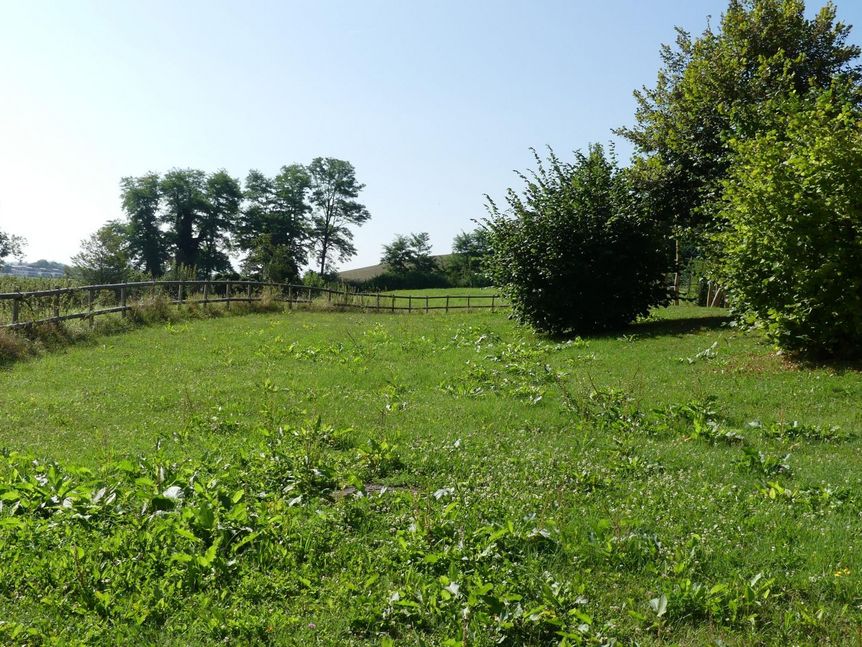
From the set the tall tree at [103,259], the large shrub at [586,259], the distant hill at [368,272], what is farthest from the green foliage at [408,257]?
the large shrub at [586,259]

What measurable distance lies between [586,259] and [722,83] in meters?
8.35

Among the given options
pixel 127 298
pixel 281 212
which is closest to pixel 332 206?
pixel 281 212

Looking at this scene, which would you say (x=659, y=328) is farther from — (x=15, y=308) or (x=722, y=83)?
(x=15, y=308)

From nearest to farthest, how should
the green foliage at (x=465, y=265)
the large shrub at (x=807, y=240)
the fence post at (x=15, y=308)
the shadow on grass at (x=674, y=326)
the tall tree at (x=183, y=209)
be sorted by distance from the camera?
the large shrub at (x=807, y=240) → the fence post at (x=15, y=308) → the shadow on grass at (x=674, y=326) → the tall tree at (x=183, y=209) → the green foliage at (x=465, y=265)

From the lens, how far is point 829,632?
4.02 m

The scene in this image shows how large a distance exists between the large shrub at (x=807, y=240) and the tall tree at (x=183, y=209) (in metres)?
65.0

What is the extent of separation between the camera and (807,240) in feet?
41.1

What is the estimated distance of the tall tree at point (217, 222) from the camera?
2857 inches

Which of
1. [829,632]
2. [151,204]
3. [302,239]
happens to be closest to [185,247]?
[151,204]

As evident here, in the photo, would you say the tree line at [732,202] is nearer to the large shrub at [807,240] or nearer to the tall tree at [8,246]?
the large shrub at [807,240]

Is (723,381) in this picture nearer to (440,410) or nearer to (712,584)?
(440,410)

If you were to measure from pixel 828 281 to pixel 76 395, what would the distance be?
42.3 ft

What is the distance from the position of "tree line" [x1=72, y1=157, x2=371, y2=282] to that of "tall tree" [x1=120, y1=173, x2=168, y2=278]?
3.9 inches

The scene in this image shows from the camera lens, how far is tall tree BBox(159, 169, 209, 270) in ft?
232
